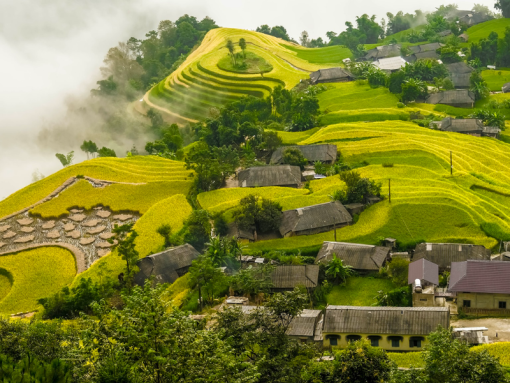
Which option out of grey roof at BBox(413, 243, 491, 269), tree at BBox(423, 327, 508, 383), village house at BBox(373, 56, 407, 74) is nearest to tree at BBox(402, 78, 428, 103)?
village house at BBox(373, 56, 407, 74)

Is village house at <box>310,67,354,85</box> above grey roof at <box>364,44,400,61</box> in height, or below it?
below

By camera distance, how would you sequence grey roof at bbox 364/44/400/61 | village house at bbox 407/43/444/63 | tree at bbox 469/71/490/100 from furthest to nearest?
grey roof at bbox 364/44/400/61
village house at bbox 407/43/444/63
tree at bbox 469/71/490/100

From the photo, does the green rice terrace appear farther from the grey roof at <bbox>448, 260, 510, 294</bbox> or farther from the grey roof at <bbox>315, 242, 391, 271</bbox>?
the grey roof at <bbox>448, 260, 510, 294</bbox>

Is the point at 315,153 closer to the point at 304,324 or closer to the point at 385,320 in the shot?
the point at 304,324

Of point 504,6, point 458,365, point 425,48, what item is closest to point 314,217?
point 458,365

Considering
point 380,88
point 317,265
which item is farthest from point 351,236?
point 380,88

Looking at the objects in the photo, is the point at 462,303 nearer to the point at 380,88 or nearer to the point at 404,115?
the point at 404,115

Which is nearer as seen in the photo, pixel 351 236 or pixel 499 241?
pixel 499 241
